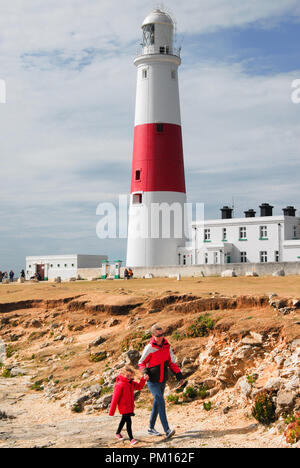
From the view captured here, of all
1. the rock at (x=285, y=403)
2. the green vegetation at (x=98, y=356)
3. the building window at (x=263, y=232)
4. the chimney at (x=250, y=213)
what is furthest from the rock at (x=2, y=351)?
the chimney at (x=250, y=213)

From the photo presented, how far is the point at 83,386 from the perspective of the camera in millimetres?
18625

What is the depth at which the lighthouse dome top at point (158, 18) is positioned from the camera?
5078cm

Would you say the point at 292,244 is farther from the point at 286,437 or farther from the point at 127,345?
the point at 286,437

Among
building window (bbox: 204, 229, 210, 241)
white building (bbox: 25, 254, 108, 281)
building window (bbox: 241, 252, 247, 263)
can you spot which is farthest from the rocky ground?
white building (bbox: 25, 254, 108, 281)

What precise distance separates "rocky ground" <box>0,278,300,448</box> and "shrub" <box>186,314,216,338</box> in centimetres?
7

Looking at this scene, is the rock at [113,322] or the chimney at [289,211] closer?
the rock at [113,322]

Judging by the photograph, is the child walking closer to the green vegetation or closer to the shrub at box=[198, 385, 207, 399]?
the shrub at box=[198, 385, 207, 399]

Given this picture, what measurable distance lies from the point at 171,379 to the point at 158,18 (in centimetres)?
4047

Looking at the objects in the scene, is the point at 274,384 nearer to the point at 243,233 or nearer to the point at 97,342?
the point at 97,342

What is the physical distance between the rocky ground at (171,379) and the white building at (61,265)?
37517 millimetres

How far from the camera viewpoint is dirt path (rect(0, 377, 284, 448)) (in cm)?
1255

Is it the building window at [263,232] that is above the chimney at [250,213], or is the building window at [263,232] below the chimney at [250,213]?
below

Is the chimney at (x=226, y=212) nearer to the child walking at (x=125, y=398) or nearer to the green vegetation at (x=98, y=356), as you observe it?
the green vegetation at (x=98, y=356)

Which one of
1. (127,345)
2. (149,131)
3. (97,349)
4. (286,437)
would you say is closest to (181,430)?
(286,437)
